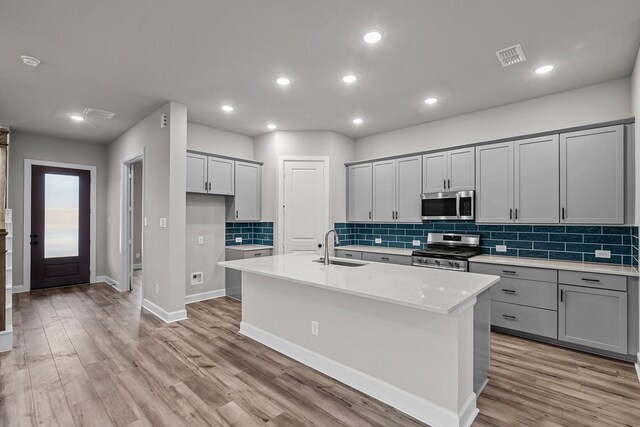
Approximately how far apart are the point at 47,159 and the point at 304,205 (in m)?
4.82

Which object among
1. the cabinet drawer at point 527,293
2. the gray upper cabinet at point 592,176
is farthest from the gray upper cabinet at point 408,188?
the gray upper cabinet at point 592,176

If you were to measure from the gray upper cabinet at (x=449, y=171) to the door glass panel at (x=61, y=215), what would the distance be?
21.2ft

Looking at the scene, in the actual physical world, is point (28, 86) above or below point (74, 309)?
above

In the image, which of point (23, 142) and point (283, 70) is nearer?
point (283, 70)

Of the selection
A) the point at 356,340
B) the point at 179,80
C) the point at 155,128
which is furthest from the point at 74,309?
the point at 356,340

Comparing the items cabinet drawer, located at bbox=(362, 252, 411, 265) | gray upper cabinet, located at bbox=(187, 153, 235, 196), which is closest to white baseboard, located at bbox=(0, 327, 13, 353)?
gray upper cabinet, located at bbox=(187, 153, 235, 196)

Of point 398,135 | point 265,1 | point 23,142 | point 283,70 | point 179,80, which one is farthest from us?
point 23,142

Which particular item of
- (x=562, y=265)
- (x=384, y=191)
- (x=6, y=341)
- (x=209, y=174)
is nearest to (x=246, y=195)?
(x=209, y=174)

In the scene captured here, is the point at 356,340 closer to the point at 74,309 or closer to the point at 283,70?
the point at 283,70

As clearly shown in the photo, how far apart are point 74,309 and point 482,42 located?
592cm

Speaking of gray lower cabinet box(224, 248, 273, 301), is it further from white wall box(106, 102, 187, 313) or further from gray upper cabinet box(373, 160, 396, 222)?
gray upper cabinet box(373, 160, 396, 222)

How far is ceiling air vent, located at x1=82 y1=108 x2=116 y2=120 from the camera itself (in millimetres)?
4286

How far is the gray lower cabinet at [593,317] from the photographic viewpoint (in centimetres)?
288

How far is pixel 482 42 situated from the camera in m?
2.62
